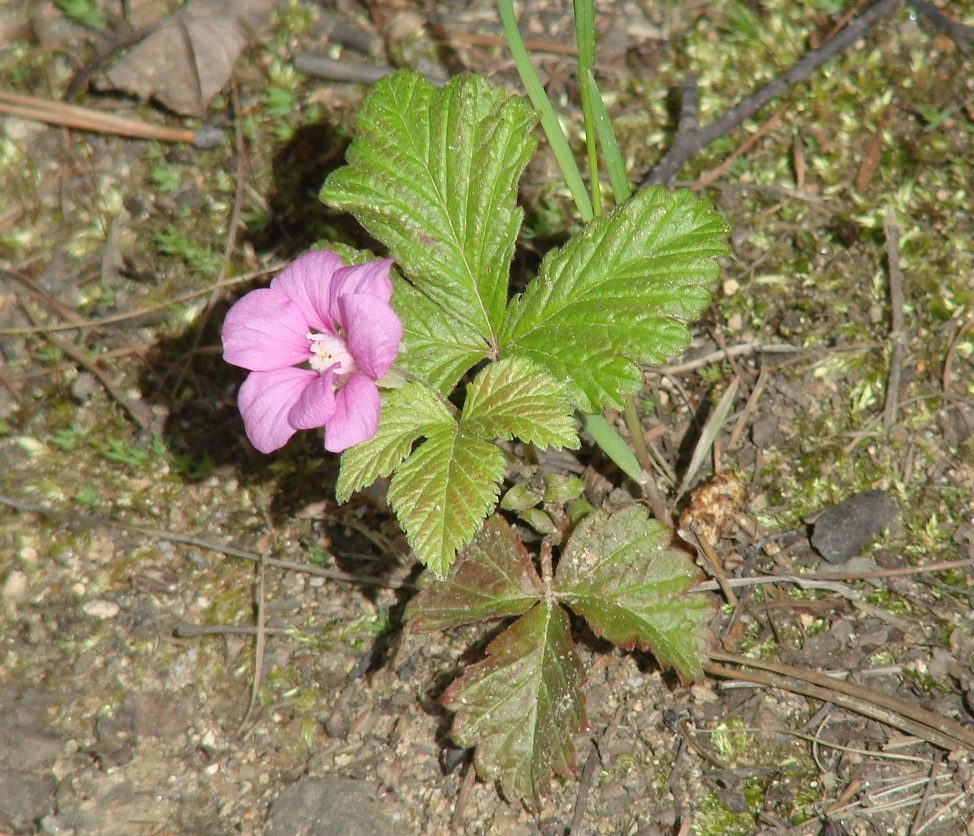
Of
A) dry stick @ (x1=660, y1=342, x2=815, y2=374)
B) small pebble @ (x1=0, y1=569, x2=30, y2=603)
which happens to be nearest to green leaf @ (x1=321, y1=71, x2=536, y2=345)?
dry stick @ (x1=660, y1=342, x2=815, y2=374)

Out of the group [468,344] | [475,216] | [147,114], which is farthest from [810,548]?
[147,114]

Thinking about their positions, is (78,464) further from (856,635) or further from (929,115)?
(929,115)

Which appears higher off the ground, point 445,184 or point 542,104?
point 542,104

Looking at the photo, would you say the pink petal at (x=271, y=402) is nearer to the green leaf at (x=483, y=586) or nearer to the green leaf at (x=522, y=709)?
the green leaf at (x=483, y=586)

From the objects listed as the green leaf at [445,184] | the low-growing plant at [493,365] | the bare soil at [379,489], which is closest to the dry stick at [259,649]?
the bare soil at [379,489]

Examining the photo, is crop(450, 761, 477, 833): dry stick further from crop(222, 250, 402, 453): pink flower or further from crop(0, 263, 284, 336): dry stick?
crop(0, 263, 284, 336): dry stick

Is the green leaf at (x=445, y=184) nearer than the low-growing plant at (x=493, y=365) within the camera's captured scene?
No

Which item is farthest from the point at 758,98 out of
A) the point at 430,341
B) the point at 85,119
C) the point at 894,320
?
the point at 85,119

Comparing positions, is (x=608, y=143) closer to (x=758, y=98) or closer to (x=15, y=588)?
(x=758, y=98)
